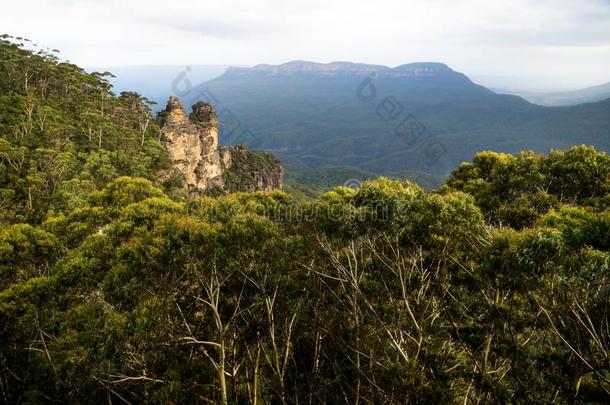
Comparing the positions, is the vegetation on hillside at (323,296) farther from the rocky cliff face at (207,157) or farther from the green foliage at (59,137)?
the rocky cliff face at (207,157)

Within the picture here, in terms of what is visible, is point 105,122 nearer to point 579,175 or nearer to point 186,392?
point 186,392

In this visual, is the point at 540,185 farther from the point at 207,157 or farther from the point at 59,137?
the point at 207,157

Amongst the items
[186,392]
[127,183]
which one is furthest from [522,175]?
[127,183]

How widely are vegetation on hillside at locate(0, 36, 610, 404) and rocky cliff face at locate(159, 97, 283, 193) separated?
1850 inches

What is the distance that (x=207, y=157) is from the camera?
6794 cm

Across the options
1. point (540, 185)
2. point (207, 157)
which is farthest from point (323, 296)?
point (207, 157)

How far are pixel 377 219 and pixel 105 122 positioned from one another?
44390 millimetres

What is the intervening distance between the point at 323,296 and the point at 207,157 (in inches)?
2295

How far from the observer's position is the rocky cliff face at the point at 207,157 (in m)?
60.5

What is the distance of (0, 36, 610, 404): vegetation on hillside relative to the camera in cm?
902

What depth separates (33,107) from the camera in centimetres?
4284

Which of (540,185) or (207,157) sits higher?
(540,185)

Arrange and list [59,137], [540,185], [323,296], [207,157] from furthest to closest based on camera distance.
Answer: [207,157]
[59,137]
[540,185]
[323,296]

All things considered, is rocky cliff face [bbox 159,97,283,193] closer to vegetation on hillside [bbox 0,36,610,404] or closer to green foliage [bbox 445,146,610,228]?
vegetation on hillside [bbox 0,36,610,404]
